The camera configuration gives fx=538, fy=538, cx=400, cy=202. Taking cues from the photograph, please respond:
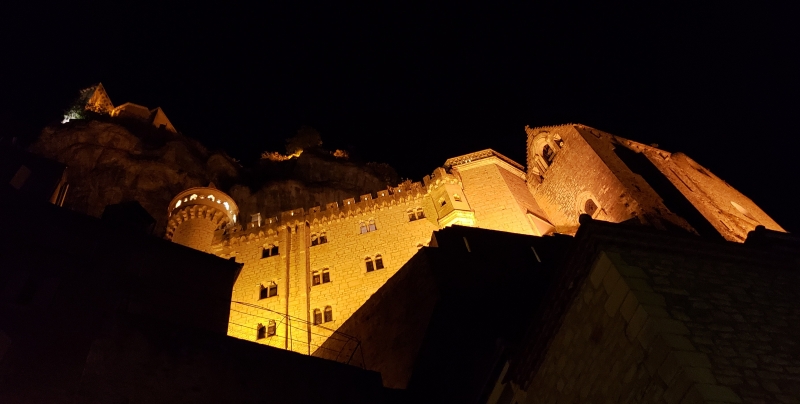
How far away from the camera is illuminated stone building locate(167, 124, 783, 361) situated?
89.2 feet

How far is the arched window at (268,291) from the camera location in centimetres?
3079

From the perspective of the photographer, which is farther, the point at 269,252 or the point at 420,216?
the point at 420,216

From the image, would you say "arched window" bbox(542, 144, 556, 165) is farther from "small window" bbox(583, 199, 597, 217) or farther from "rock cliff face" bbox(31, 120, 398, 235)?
"rock cliff face" bbox(31, 120, 398, 235)

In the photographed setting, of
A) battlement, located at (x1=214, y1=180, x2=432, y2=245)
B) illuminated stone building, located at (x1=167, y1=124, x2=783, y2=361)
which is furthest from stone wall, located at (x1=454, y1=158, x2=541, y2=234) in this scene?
battlement, located at (x1=214, y1=180, x2=432, y2=245)

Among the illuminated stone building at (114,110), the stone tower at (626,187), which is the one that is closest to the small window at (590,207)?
the stone tower at (626,187)

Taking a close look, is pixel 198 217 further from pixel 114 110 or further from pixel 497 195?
pixel 114 110

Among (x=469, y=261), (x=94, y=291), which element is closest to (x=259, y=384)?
(x=94, y=291)

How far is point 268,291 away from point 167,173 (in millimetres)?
15671

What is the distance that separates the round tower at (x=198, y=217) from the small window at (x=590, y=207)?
2192 cm

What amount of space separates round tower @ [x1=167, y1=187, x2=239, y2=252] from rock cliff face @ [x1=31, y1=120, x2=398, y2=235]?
12.7 ft

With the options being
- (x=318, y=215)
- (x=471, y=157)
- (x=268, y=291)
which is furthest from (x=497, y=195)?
(x=268, y=291)

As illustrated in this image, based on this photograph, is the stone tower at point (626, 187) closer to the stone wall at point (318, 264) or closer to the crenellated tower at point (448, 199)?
the crenellated tower at point (448, 199)

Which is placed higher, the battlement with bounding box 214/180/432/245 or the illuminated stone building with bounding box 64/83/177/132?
the illuminated stone building with bounding box 64/83/177/132

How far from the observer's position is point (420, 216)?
34.2 meters
